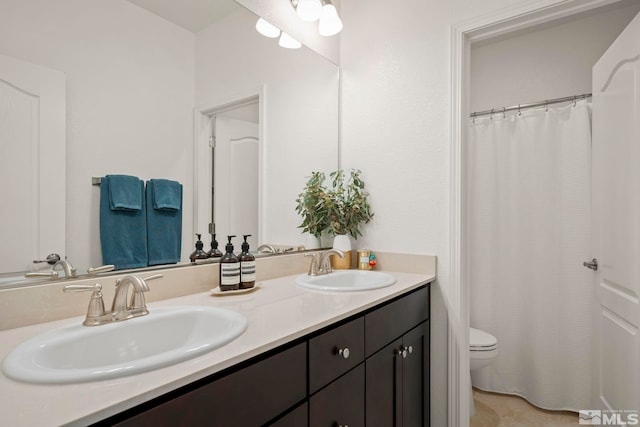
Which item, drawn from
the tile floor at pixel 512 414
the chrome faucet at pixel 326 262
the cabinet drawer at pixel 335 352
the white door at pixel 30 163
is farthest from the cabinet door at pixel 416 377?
the white door at pixel 30 163

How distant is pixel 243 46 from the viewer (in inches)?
61.8

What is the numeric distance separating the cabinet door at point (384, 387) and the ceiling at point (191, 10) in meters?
1.38

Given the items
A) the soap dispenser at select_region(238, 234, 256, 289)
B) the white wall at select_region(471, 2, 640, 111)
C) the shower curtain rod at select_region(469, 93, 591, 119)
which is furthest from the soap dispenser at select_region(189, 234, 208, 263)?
the white wall at select_region(471, 2, 640, 111)

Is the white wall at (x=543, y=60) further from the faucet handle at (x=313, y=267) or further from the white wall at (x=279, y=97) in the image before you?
the faucet handle at (x=313, y=267)

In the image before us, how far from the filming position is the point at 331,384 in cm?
101

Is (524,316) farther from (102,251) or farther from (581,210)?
(102,251)

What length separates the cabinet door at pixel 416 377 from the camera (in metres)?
1.43

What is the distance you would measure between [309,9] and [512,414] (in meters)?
2.53

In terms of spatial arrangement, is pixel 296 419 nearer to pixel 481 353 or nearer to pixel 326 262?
pixel 326 262

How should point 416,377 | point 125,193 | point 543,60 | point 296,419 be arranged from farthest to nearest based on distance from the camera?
point 543,60, point 416,377, point 125,193, point 296,419

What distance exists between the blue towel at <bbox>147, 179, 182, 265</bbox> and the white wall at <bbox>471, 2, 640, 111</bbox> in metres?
2.32

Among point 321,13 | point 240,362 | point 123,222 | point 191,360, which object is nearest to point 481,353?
point 240,362

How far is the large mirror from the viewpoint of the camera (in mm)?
1019

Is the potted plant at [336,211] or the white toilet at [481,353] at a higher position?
the potted plant at [336,211]
